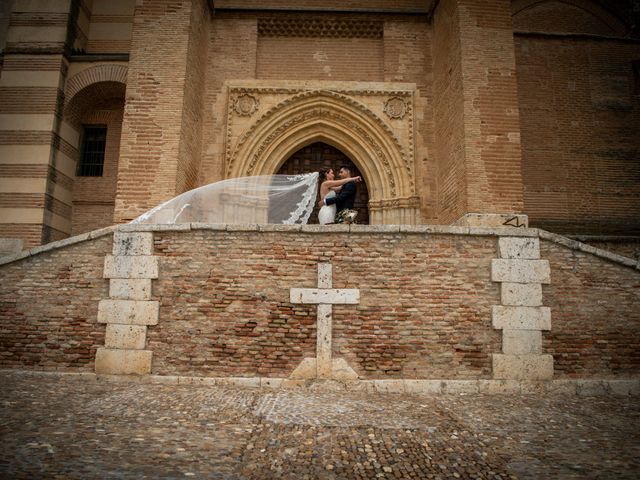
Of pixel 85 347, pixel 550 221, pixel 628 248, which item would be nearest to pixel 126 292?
pixel 85 347

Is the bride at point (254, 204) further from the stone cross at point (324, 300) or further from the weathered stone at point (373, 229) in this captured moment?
the stone cross at point (324, 300)

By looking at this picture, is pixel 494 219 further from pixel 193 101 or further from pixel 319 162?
pixel 193 101

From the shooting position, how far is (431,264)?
5.37m

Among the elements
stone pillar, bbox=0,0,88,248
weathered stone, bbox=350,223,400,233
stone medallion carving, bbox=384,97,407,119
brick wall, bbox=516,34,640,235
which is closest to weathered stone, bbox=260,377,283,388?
weathered stone, bbox=350,223,400,233

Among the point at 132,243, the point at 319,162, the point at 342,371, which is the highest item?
the point at 319,162

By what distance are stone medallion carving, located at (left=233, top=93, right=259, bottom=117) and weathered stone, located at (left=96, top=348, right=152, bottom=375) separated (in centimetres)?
607

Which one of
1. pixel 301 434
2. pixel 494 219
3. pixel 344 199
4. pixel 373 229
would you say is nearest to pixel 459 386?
pixel 373 229

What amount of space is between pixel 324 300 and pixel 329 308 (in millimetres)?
120

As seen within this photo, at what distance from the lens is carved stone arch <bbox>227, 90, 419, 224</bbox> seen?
915 centimetres

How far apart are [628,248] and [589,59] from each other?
17.0 feet

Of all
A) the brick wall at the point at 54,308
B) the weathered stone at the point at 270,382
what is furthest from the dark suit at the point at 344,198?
the brick wall at the point at 54,308

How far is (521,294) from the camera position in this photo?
5305mm

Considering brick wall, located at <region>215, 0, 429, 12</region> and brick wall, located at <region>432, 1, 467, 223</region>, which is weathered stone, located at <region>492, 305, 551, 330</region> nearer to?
brick wall, located at <region>432, 1, 467, 223</region>

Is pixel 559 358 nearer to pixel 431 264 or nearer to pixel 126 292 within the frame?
pixel 431 264
